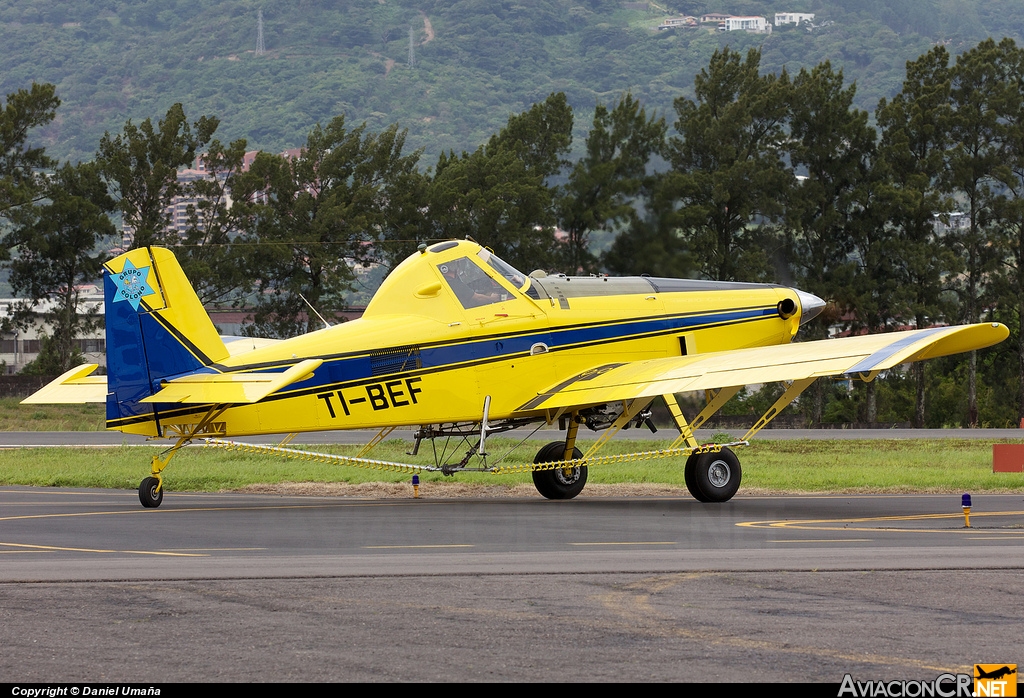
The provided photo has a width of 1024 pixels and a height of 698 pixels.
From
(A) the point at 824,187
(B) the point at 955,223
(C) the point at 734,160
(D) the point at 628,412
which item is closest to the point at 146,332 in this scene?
(D) the point at 628,412

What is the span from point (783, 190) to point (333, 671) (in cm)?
4375

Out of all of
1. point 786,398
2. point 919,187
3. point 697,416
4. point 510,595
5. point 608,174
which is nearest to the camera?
point 510,595

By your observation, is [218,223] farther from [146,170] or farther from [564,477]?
[564,477]

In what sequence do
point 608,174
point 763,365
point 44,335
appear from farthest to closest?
1. point 44,335
2. point 608,174
3. point 763,365

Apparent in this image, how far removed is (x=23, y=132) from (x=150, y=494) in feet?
136

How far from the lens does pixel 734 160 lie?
48.5 metres

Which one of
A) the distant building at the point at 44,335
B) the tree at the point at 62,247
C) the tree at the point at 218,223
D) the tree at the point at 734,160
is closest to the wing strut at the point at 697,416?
the tree at the point at 734,160

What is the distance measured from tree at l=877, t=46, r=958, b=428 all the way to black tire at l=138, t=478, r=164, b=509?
37645 millimetres

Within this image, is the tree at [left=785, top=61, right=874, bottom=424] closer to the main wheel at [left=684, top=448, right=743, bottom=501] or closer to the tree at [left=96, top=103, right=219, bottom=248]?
the tree at [left=96, top=103, right=219, bottom=248]

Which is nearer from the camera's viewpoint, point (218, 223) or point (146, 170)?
point (146, 170)

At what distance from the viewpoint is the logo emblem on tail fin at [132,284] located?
1725 cm

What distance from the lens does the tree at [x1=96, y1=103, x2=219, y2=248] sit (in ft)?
173

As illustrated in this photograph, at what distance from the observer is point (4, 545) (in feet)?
45.1

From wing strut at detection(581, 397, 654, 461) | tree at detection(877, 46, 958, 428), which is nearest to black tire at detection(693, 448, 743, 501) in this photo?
wing strut at detection(581, 397, 654, 461)
